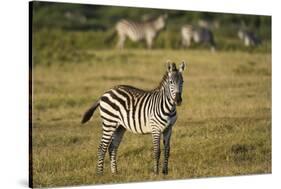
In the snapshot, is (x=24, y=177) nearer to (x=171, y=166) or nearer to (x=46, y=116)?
(x=46, y=116)

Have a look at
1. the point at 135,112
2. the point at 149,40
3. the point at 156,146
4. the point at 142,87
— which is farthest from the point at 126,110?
the point at 149,40

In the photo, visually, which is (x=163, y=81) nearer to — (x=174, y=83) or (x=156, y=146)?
(x=174, y=83)

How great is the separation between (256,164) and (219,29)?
84.2 inches

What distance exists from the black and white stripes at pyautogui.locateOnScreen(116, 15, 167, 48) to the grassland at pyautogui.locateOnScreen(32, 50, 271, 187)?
8.7 inches

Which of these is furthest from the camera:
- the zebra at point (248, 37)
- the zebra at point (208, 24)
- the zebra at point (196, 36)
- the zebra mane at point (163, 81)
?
the zebra at point (248, 37)

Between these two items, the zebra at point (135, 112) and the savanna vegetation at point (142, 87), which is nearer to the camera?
the savanna vegetation at point (142, 87)

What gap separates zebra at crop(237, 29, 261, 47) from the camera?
433 inches

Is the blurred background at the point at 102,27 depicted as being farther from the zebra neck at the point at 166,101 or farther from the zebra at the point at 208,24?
the zebra neck at the point at 166,101

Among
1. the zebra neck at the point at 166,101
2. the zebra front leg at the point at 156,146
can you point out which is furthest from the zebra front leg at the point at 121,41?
the zebra front leg at the point at 156,146

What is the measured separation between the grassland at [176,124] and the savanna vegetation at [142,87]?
14 millimetres

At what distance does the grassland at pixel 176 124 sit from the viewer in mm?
9367

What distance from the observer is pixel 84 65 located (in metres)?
9.71

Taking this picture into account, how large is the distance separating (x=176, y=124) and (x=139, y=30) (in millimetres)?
1471
